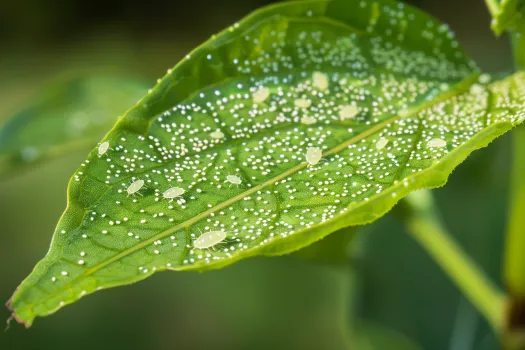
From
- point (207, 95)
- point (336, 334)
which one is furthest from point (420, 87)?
point (336, 334)

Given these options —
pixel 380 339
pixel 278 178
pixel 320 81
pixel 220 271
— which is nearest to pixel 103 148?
pixel 278 178

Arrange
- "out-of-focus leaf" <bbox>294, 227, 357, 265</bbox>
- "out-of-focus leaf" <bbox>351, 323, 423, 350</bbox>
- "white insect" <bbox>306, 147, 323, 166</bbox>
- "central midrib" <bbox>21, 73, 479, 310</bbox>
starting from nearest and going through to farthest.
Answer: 1. "central midrib" <bbox>21, 73, 479, 310</bbox>
2. "white insect" <bbox>306, 147, 323, 166</bbox>
3. "out-of-focus leaf" <bbox>294, 227, 357, 265</bbox>
4. "out-of-focus leaf" <bbox>351, 323, 423, 350</bbox>

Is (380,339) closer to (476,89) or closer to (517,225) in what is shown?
(517,225)

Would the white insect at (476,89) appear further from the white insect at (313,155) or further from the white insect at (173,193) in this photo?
the white insect at (173,193)

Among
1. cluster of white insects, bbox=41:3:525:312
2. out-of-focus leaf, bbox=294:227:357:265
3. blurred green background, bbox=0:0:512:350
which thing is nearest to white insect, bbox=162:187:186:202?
cluster of white insects, bbox=41:3:525:312

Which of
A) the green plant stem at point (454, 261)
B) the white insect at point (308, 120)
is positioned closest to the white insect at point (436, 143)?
the white insect at point (308, 120)

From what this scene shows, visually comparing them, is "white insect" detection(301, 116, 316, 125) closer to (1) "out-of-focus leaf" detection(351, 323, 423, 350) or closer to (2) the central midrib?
(2) the central midrib

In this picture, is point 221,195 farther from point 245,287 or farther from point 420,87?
point 245,287

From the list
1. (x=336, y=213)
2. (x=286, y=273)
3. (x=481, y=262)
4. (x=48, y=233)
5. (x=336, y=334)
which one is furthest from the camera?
(x=48, y=233)
